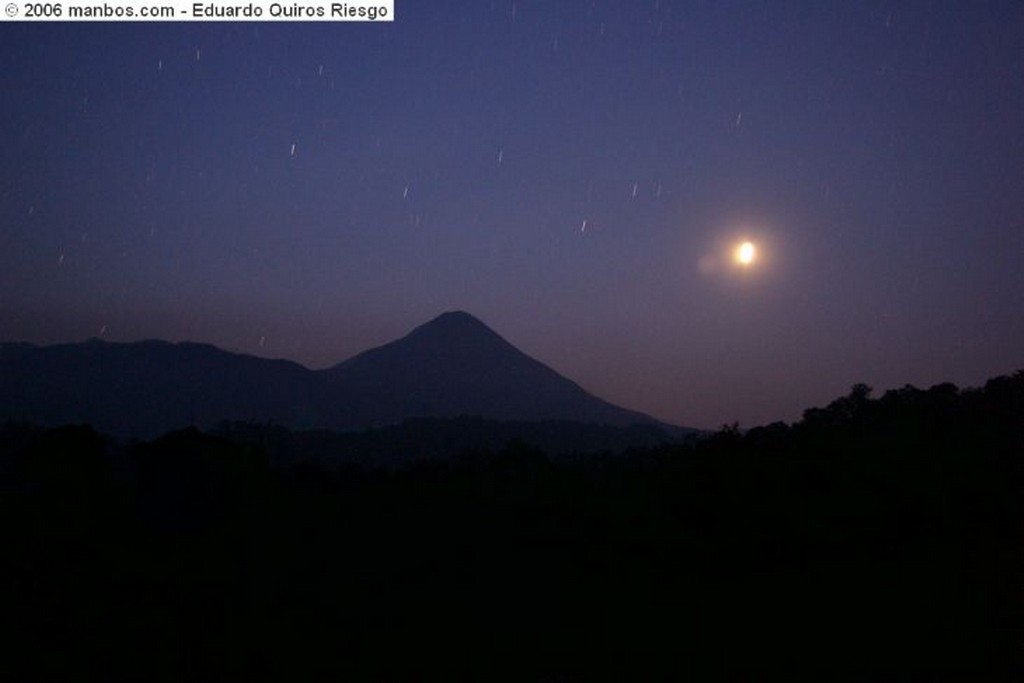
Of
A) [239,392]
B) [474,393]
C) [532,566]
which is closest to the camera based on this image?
[532,566]

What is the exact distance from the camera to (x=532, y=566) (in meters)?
18.6

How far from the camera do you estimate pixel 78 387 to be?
142m

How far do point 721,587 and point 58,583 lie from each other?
13.0 m

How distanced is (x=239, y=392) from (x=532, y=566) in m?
147

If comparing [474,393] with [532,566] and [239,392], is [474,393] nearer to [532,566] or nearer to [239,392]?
[239,392]

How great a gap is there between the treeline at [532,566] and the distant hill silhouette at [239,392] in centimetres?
10950

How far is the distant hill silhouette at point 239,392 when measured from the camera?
13550 cm

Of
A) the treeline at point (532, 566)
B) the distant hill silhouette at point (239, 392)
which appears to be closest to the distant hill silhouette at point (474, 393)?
the distant hill silhouette at point (239, 392)

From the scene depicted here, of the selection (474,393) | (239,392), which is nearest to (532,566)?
(239,392)

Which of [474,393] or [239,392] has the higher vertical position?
[239,392]

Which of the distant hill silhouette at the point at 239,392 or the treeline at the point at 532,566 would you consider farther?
the distant hill silhouette at the point at 239,392

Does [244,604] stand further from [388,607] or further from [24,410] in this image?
[24,410]

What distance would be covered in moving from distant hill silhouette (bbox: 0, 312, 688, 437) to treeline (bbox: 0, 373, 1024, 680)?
10950cm

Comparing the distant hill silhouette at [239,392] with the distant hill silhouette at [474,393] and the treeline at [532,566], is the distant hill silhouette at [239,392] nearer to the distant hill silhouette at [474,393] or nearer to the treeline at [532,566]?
the distant hill silhouette at [474,393]
